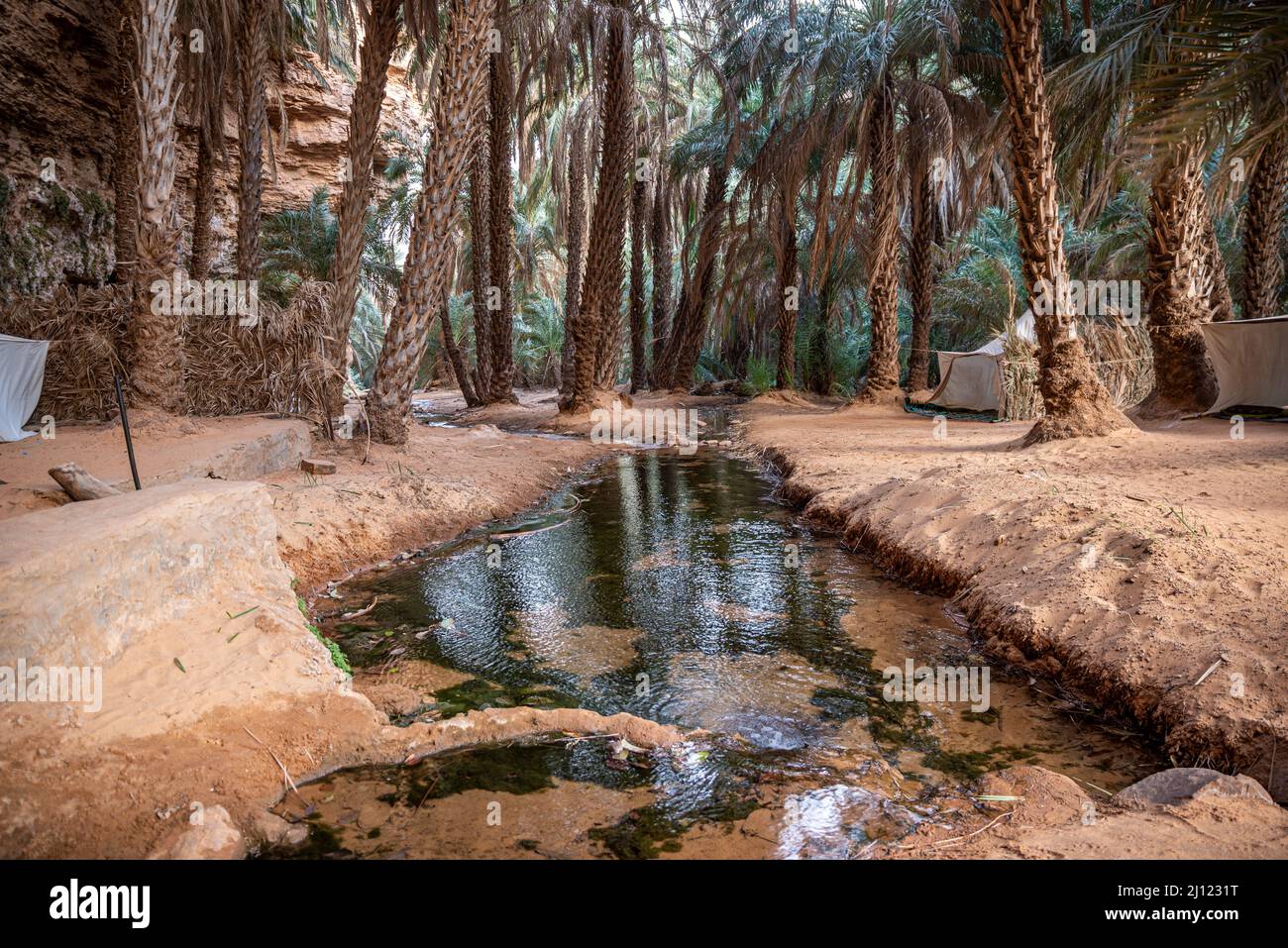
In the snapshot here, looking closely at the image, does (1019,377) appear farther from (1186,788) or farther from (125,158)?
(125,158)

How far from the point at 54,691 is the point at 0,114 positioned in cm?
1299

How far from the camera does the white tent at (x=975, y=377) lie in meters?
14.5

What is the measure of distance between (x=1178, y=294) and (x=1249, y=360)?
3.99 feet

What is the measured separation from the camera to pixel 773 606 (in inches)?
207

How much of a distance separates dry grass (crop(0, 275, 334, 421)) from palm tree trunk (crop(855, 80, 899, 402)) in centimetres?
1053

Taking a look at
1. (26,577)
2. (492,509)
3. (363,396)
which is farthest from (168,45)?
(26,577)

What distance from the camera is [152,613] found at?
11.0ft

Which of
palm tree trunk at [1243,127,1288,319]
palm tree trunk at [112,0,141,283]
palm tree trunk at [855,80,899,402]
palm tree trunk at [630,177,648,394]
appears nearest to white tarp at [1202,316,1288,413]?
palm tree trunk at [1243,127,1288,319]

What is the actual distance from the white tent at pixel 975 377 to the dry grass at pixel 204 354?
11.5m

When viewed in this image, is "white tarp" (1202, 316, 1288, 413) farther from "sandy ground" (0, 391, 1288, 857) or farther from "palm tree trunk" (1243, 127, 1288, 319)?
"palm tree trunk" (1243, 127, 1288, 319)

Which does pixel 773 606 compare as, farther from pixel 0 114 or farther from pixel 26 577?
→ pixel 0 114

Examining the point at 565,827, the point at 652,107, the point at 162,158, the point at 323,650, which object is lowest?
the point at 565,827

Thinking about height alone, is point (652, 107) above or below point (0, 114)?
above
